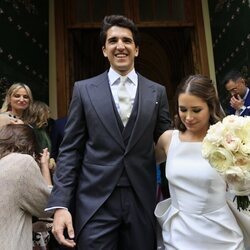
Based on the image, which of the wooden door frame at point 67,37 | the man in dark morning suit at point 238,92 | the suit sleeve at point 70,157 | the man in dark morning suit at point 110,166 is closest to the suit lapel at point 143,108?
the man in dark morning suit at point 110,166

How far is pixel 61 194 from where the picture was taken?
81.5 inches

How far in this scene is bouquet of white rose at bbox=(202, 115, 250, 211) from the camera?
6.20ft

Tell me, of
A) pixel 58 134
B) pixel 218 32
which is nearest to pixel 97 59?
pixel 218 32

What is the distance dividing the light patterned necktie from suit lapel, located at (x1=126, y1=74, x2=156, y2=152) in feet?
0.19

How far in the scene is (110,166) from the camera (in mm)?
2088

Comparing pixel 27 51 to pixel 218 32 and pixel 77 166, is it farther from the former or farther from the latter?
pixel 77 166

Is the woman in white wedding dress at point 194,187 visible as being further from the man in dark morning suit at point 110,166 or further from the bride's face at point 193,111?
the man in dark morning suit at point 110,166

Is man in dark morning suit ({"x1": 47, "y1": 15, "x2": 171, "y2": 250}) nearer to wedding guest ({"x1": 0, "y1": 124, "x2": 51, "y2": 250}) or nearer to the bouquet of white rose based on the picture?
wedding guest ({"x1": 0, "y1": 124, "x2": 51, "y2": 250})

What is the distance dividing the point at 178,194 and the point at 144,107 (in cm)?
47

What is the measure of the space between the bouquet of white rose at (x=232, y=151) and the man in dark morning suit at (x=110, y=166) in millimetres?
371

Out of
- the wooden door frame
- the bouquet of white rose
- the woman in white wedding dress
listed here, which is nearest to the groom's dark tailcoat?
the woman in white wedding dress

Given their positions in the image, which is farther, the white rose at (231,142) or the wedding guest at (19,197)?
the wedding guest at (19,197)

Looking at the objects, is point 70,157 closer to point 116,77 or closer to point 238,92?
point 116,77

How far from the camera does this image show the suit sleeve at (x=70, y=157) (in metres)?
2.08
